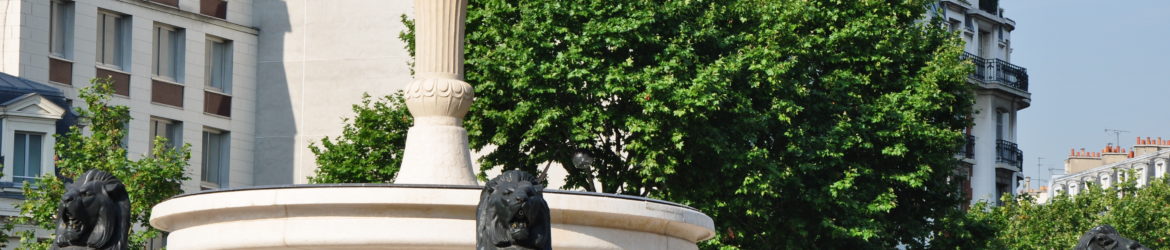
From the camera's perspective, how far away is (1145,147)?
123938mm

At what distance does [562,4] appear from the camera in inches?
A: 1773

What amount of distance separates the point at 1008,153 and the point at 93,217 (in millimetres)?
69843

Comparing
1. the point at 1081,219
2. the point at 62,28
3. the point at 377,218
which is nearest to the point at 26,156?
the point at 62,28

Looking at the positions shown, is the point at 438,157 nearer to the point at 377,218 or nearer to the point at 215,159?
the point at 377,218

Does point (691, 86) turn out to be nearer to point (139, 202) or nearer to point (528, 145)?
point (528, 145)

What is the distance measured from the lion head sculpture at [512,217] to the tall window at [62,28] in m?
40.7

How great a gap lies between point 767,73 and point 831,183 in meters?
2.80

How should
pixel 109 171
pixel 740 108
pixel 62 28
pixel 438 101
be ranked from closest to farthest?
pixel 438 101
pixel 109 171
pixel 740 108
pixel 62 28

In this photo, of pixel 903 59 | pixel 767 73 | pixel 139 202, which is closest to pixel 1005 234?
pixel 903 59

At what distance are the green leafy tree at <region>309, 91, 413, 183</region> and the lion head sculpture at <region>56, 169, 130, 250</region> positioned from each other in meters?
28.9

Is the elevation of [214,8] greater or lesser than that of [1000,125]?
greater

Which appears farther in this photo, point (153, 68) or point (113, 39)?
point (153, 68)

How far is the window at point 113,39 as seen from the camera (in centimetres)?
5809

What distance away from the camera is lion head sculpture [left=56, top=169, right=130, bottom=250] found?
1742cm
